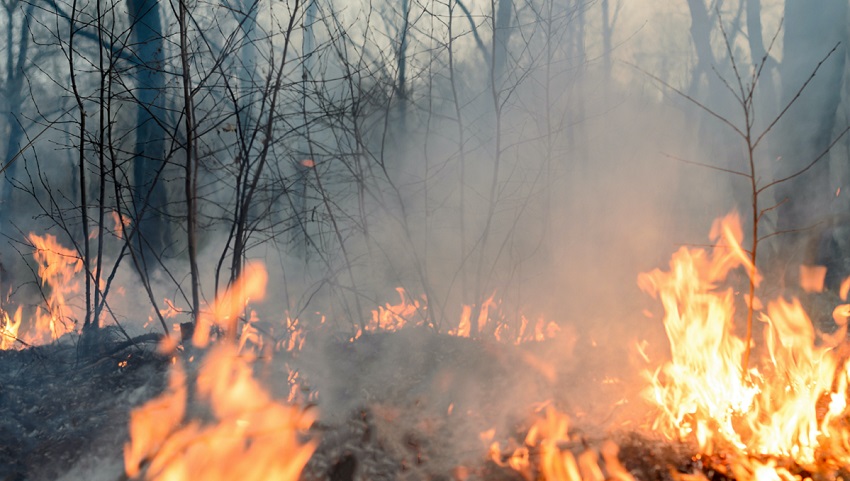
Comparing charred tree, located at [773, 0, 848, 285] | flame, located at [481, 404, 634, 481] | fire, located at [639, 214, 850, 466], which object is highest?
charred tree, located at [773, 0, 848, 285]

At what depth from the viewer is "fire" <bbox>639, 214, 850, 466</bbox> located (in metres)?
3.37

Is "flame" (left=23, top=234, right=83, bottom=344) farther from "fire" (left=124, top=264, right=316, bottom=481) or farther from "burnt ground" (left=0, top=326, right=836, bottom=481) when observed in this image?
"fire" (left=124, top=264, right=316, bottom=481)

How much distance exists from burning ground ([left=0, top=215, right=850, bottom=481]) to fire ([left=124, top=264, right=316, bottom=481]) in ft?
0.04

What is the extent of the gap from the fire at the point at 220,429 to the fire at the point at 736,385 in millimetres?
2537

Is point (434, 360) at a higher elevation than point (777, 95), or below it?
below

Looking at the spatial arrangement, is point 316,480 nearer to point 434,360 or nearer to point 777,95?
point 434,360

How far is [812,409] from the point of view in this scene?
3.38 m

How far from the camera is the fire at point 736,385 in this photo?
3.37 m

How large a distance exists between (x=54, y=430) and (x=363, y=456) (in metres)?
2.30

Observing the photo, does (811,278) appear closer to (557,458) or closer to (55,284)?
(557,458)

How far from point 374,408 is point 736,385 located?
2.55m

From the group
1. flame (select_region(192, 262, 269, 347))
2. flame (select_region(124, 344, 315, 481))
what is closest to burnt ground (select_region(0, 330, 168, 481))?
flame (select_region(124, 344, 315, 481))

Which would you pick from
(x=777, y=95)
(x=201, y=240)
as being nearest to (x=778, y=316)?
(x=777, y=95)

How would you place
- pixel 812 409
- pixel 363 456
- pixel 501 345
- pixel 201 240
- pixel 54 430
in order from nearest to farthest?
pixel 812 409, pixel 363 456, pixel 54 430, pixel 501 345, pixel 201 240
